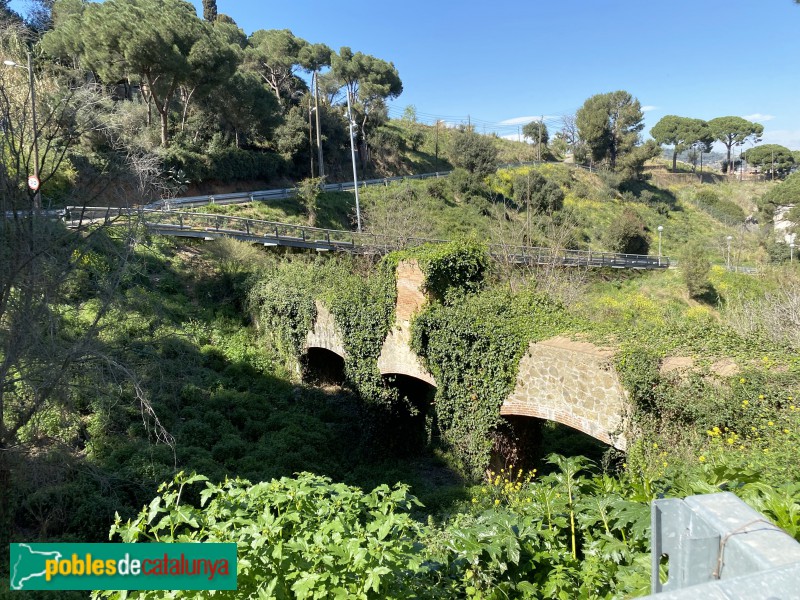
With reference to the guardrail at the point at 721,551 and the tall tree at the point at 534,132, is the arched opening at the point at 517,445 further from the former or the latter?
the tall tree at the point at 534,132

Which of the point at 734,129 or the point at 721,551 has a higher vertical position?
the point at 734,129

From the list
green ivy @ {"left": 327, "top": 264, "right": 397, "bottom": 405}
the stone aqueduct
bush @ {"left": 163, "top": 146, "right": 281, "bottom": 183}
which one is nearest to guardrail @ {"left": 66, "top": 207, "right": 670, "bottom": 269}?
green ivy @ {"left": 327, "top": 264, "right": 397, "bottom": 405}

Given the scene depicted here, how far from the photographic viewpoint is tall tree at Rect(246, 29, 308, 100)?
40219 mm

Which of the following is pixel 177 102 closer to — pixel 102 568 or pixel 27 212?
pixel 27 212

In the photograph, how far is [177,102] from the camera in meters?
32.0

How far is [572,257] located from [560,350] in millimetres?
19873

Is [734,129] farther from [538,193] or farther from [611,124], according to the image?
[538,193]

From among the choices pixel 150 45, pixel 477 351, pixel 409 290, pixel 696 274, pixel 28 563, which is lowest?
pixel 696 274

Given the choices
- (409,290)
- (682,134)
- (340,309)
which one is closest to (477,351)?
(409,290)

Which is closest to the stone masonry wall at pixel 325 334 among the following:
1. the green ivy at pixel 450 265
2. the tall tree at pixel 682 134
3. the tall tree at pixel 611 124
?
the green ivy at pixel 450 265

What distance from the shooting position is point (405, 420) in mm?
11469

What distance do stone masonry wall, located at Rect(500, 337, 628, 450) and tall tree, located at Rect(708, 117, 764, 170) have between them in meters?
64.8

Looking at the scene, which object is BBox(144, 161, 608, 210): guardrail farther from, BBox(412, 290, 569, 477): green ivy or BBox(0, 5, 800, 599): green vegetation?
BBox(412, 290, 569, 477): green ivy

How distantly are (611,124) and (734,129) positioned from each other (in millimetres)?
23997
